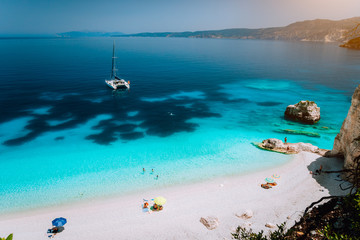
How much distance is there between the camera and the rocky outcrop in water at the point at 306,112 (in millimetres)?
45281

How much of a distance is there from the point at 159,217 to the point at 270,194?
43.8 feet

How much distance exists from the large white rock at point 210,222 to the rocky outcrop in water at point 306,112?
34.7 metres

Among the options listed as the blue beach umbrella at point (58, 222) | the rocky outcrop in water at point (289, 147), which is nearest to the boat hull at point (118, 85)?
the rocky outcrop in water at point (289, 147)

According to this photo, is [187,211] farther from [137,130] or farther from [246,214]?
[137,130]

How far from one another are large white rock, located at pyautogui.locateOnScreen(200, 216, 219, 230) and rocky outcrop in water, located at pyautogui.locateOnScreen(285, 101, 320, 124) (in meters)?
34.7

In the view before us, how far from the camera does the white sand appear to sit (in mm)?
20984

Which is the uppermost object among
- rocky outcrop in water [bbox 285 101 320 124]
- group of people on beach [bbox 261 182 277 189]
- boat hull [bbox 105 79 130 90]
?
boat hull [bbox 105 79 130 90]

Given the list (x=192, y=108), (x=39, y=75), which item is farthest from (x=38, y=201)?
(x=39, y=75)

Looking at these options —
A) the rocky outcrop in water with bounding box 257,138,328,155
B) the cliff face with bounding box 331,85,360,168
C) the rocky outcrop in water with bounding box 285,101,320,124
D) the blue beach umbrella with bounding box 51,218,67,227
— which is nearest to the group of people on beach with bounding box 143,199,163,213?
the blue beach umbrella with bounding box 51,218,67,227

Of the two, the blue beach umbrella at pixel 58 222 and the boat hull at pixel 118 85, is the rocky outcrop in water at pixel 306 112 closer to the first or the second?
the blue beach umbrella at pixel 58 222

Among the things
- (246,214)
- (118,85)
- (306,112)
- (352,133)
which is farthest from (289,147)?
(118,85)

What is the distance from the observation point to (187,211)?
23.6 meters

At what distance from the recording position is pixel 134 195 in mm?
26891

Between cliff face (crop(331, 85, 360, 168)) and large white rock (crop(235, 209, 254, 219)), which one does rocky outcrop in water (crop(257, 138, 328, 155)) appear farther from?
large white rock (crop(235, 209, 254, 219))
